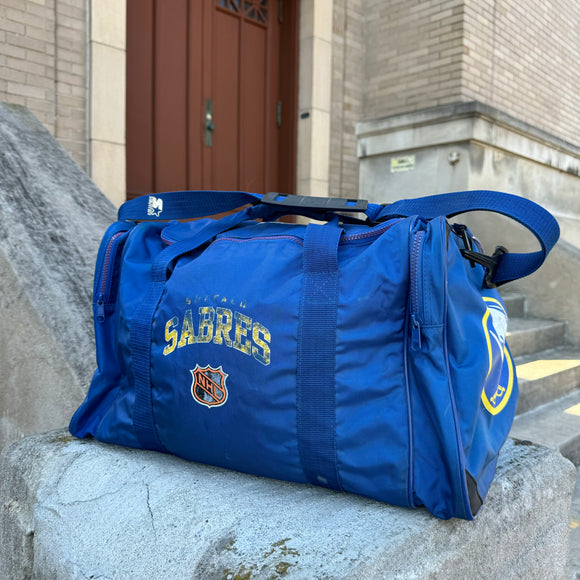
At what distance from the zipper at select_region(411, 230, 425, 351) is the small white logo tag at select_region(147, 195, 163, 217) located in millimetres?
790

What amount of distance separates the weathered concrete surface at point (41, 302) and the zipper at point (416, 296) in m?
1.22

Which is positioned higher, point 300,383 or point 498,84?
point 498,84

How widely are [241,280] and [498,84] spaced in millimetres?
5365

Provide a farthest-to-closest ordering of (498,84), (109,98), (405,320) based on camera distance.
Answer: (498,84)
(109,98)
(405,320)

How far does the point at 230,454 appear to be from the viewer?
3.90 ft

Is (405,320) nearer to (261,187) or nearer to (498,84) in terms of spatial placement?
(261,187)

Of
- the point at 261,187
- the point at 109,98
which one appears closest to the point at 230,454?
the point at 109,98

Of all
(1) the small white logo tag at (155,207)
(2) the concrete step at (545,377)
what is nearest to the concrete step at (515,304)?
(2) the concrete step at (545,377)

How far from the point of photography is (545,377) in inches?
125

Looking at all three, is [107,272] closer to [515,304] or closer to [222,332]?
[222,332]

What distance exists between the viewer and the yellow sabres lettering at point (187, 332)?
1210mm

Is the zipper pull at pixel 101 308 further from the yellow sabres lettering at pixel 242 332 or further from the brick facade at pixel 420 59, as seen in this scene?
the brick facade at pixel 420 59

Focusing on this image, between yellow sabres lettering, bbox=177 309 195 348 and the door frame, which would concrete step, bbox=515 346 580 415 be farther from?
the door frame

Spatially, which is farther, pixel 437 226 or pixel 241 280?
pixel 241 280
